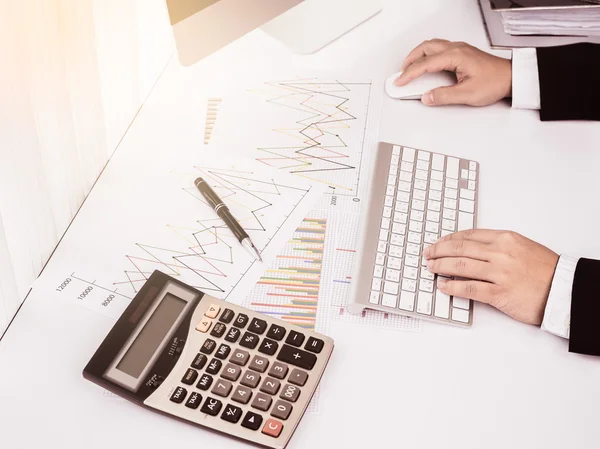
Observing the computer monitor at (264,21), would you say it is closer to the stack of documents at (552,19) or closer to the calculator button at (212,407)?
the stack of documents at (552,19)

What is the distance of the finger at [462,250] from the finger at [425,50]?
407 millimetres

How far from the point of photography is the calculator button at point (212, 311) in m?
0.69

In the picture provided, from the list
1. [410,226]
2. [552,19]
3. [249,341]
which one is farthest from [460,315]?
[552,19]

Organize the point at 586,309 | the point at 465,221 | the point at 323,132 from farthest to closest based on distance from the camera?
the point at 323,132 → the point at 465,221 → the point at 586,309

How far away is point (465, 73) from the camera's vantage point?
3.36ft

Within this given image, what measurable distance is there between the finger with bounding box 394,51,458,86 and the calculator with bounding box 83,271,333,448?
51 centimetres

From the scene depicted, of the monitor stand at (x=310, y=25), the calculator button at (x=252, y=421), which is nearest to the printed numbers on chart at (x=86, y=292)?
the calculator button at (x=252, y=421)

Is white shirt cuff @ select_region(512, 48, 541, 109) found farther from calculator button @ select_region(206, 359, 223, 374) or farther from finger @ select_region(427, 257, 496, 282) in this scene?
calculator button @ select_region(206, 359, 223, 374)

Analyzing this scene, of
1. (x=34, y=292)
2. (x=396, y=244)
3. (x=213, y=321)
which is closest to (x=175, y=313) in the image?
(x=213, y=321)

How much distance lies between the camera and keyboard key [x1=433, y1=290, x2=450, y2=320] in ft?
2.39

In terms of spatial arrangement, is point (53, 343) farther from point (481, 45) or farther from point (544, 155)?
point (481, 45)

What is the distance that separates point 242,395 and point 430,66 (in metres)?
0.64

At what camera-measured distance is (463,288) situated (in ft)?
2.43

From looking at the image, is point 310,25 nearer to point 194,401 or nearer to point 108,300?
point 108,300
